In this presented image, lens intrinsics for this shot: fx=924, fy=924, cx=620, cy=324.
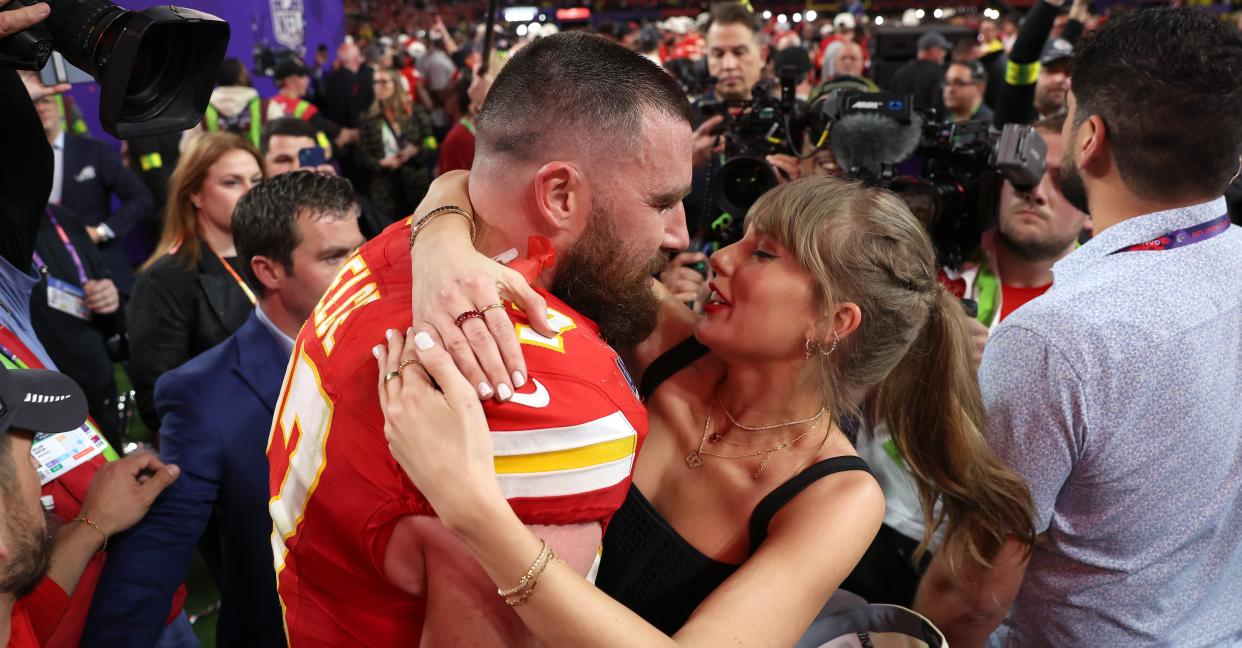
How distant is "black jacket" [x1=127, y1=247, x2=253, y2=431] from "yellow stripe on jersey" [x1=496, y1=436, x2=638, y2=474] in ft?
7.46

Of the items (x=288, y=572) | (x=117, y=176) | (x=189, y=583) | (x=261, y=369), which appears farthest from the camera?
(x=117, y=176)

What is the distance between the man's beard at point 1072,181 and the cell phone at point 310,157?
3471 millimetres

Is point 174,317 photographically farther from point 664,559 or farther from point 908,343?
point 908,343

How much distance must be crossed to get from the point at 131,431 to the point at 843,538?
15.1 feet

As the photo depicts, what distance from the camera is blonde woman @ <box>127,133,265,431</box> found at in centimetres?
305

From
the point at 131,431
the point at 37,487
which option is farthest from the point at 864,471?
the point at 131,431

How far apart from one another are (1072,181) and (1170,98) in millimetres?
243

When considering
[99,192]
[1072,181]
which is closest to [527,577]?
[1072,181]

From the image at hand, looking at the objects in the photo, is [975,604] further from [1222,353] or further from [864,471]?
[1222,353]

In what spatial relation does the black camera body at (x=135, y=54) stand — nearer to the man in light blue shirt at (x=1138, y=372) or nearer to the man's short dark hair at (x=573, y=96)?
the man's short dark hair at (x=573, y=96)

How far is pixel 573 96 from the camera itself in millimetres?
1427

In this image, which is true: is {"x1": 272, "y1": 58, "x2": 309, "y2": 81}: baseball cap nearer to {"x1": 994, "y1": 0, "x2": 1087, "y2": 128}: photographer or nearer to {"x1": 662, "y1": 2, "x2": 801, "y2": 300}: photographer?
{"x1": 662, "y1": 2, "x2": 801, "y2": 300}: photographer

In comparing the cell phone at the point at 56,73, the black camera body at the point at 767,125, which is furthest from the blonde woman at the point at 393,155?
the cell phone at the point at 56,73

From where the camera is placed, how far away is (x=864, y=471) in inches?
61.9
